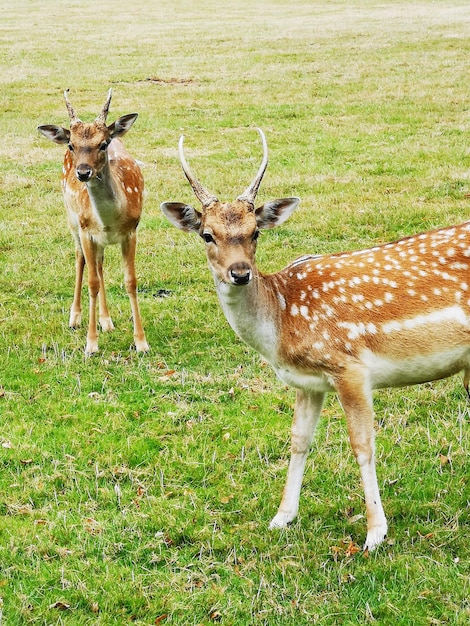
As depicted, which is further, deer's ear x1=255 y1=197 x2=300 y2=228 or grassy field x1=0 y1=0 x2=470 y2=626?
deer's ear x1=255 y1=197 x2=300 y2=228

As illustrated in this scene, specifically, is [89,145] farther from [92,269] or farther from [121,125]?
[92,269]

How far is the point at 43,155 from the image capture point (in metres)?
16.8

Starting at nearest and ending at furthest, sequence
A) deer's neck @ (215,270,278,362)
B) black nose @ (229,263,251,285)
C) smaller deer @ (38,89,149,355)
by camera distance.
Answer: black nose @ (229,263,251,285) → deer's neck @ (215,270,278,362) → smaller deer @ (38,89,149,355)

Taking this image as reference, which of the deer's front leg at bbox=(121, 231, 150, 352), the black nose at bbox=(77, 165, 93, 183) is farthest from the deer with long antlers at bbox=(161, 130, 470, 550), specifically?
the deer's front leg at bbox=(121, 231, 150, 352)

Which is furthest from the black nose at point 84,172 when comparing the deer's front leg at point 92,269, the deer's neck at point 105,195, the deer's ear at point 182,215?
the deer's ear at point 182,215

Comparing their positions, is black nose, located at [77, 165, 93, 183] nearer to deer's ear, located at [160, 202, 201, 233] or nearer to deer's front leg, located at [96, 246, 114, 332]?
deer's front leg, located at [96, 246, 114, 332]

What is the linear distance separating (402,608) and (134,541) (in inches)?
63.6

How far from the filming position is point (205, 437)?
621cm

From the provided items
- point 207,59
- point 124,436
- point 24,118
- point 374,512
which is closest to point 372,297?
point 374,512

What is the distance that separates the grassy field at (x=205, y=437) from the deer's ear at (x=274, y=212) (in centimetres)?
167

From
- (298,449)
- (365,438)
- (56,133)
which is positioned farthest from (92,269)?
(365,438)

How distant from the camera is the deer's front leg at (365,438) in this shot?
479cm

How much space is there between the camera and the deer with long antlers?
15.9 ft

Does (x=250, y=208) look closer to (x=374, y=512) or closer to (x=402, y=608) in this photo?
(x=374, y=512)
